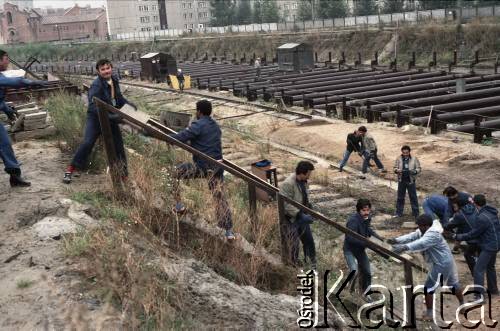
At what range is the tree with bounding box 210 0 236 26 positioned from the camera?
74.5 metres

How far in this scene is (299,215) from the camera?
17.5ft

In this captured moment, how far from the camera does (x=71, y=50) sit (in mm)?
78812

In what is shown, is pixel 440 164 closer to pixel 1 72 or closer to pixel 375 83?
pixel 1 72

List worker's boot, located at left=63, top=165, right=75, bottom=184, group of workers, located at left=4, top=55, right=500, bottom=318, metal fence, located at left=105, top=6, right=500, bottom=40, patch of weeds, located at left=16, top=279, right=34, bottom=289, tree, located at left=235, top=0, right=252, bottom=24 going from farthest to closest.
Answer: tree, located at left=235, top=0, right=252, bottom=24, metal fence, located at left=105, top=6, right=500, bottom=40, worker's boot, located at left=63, top=165, right=75, bottom=184, group of workers, located at left=4, top=55, right=500, bottom=318, patch of weeds, located at left=16, top=279, right=34, bottom=289

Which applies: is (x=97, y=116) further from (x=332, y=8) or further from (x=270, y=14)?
(x=270, y=14)

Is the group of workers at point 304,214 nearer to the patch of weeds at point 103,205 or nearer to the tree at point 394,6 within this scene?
the patch of weeds at point 103,205

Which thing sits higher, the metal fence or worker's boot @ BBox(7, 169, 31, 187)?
the metal fence

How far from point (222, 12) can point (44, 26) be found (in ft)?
129

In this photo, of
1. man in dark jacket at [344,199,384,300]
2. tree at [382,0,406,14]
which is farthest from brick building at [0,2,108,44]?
man in dark jacket at [344,199,384,300]

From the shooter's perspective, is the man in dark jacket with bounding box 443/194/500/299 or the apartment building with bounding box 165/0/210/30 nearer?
the man in dark jacket with bounding box 443/194/500/299

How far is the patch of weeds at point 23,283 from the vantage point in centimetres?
378

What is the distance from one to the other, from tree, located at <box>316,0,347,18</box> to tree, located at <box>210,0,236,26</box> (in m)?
20.5

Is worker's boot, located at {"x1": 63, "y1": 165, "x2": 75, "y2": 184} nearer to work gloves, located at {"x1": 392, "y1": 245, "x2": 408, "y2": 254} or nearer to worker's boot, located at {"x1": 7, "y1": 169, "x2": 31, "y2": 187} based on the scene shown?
worker's boot, located at {"x1": 7, "y1": 169, "x2": 31, "y2": 187}

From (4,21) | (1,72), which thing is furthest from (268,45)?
(4,21)
